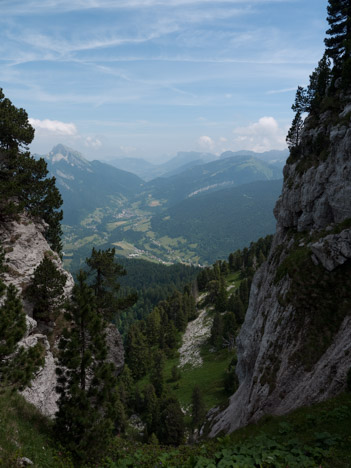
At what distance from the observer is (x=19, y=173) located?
3719cm

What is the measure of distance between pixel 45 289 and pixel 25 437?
654 inches

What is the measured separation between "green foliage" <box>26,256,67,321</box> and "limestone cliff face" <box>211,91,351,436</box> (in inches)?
966

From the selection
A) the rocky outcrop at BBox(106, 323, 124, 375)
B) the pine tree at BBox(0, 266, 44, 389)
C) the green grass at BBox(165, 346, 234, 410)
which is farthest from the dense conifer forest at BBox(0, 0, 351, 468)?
the rocky outcrop at BBox(106, 323, 124, 375)

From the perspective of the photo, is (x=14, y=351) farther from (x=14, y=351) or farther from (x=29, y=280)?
(x=29, y=280)

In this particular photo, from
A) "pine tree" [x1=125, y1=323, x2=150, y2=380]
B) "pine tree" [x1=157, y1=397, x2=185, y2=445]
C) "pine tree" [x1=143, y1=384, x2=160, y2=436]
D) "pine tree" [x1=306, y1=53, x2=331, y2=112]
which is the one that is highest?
"pine tree" [x1=306, y1=53, x2=331, y2=112]

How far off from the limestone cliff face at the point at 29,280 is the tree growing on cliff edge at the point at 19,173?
249cm

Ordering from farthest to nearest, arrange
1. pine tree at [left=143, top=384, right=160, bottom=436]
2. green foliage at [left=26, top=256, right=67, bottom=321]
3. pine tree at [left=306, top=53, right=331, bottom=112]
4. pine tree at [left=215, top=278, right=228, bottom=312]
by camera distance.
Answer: pine tree at [left=215, top=278, right=228, bottom=312] < pine tree at [left=143, top=384, right=160, bottom=436] < pine tree at [left=306, top=53, right=331, bottom=112] < green foliage at [left=26, top=256, right=67, bottom=321]

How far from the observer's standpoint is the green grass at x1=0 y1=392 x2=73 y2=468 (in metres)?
13.4

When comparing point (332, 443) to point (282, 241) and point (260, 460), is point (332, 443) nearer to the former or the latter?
point (260, 460)

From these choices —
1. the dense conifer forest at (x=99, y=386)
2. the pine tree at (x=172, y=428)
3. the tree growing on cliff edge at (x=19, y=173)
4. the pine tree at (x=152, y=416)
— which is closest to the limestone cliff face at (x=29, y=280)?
the dense conifer forest at (x=99, y=386)

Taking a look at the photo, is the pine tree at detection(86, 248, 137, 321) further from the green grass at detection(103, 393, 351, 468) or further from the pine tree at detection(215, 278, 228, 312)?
the pine tree at detection(215, 278, 228, 312)

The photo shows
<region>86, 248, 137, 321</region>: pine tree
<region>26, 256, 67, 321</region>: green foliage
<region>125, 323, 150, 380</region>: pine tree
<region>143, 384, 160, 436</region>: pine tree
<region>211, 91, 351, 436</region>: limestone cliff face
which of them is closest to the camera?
<region>211, 91, 351, 436</region>: limestone cliff face

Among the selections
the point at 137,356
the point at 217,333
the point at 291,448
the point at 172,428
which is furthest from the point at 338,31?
the point at 137,356

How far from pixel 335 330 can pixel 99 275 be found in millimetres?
25957
